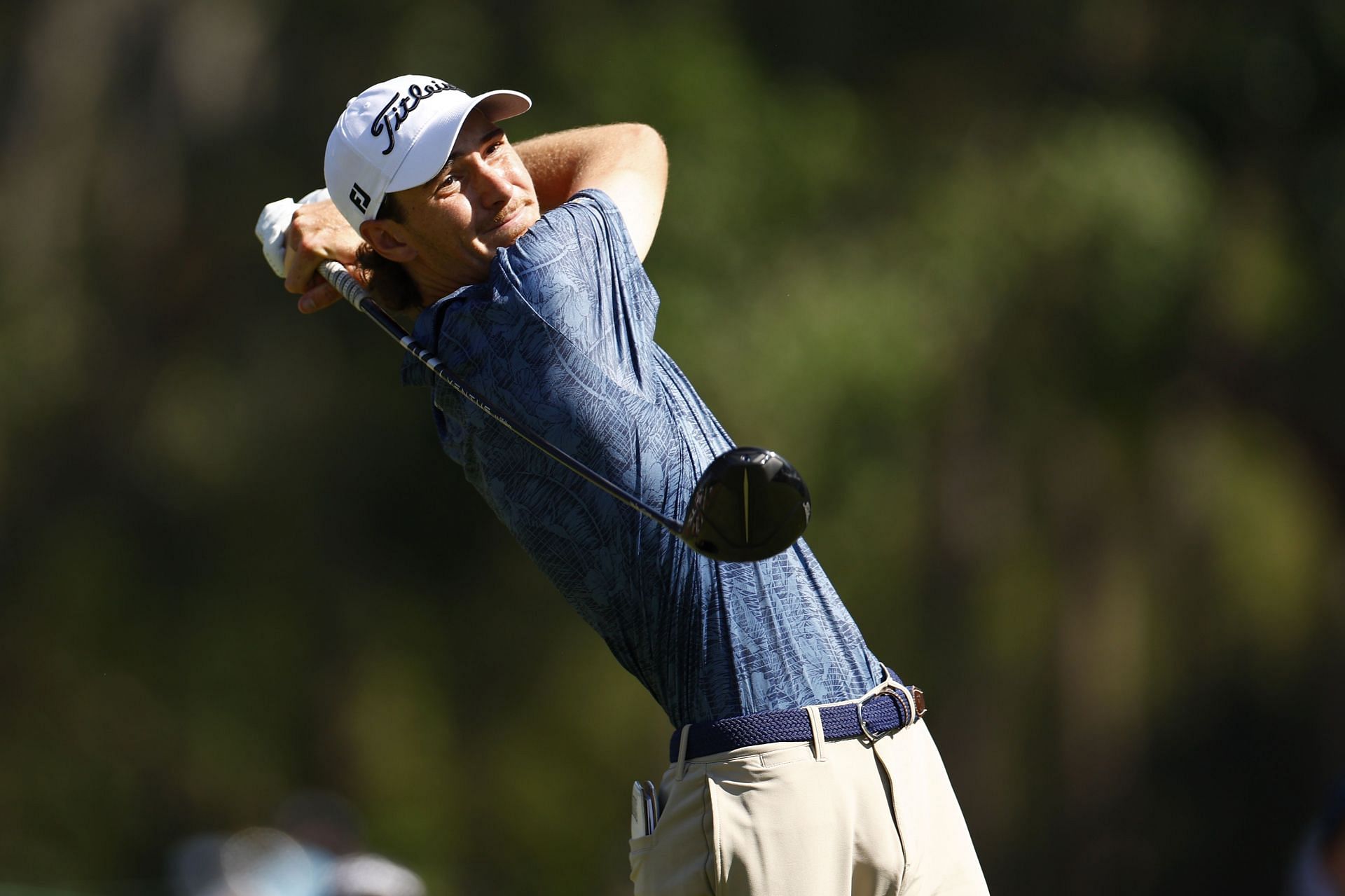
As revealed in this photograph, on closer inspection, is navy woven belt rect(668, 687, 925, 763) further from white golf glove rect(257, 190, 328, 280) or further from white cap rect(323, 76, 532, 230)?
white golf glove rect(257, 190, 328, 280)

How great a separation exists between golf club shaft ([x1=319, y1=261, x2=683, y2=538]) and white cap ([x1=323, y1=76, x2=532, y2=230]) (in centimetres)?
14

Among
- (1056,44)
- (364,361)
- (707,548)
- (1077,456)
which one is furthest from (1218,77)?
(707,548)

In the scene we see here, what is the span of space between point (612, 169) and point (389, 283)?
49cm

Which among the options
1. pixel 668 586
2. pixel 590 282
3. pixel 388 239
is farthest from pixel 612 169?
pixel 668 586

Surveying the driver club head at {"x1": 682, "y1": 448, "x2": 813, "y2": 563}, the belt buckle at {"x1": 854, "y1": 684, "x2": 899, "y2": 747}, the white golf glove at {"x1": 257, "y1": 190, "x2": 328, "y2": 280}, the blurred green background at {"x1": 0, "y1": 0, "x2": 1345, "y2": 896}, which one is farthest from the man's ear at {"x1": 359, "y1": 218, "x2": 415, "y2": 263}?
the blurred green background at {"x1": 0, "y1": 0, "x2": 1345, "y2": 896}

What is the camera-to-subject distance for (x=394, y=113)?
3.05 m

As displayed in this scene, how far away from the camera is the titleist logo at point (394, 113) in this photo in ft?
10.00

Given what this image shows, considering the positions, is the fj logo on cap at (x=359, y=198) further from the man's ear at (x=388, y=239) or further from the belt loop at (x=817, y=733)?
the belt loop at (x=817, y=733)

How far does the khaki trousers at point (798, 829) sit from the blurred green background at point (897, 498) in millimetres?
7250

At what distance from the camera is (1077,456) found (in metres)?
10.9

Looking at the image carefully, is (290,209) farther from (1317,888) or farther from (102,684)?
(102,684)

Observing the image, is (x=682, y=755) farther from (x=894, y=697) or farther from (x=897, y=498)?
(x=897, y=498)

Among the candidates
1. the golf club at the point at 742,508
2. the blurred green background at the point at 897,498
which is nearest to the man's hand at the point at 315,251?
the golf club at the point at 742,508

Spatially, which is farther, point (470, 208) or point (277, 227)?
point (277, 227)
